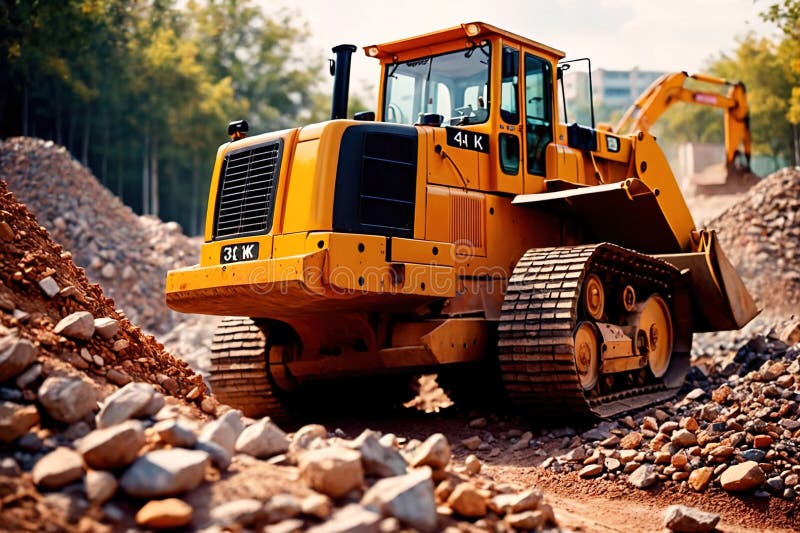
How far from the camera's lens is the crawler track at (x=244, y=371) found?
29.0 feet

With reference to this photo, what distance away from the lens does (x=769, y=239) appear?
2038 centimetres

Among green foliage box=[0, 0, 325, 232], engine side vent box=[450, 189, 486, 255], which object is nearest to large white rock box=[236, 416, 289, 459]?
engine side vent box=[450, 189, 486, 255]

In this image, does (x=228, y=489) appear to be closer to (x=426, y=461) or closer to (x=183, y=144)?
(x=426, y=461)

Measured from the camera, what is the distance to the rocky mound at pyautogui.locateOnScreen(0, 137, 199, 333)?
17656 millimetres

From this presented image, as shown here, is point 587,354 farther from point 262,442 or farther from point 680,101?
point 680,101

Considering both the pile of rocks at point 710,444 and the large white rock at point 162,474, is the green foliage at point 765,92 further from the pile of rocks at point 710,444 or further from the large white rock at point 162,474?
the large white rock at point 162,474

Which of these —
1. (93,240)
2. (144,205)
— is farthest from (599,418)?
(144,205)

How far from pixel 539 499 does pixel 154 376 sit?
281 centimetres

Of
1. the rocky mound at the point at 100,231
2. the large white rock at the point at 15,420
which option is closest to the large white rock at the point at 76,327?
the large white rock at the point at 15,420

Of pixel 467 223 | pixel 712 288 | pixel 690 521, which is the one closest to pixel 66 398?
pixel 690 521

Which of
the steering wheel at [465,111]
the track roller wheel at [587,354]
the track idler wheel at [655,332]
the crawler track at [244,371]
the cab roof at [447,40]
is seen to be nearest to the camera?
the track roller wheel at [587,354]

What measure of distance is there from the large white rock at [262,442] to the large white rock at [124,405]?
500mm

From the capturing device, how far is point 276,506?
3834 millimetres

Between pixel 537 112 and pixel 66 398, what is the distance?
5902 mm
